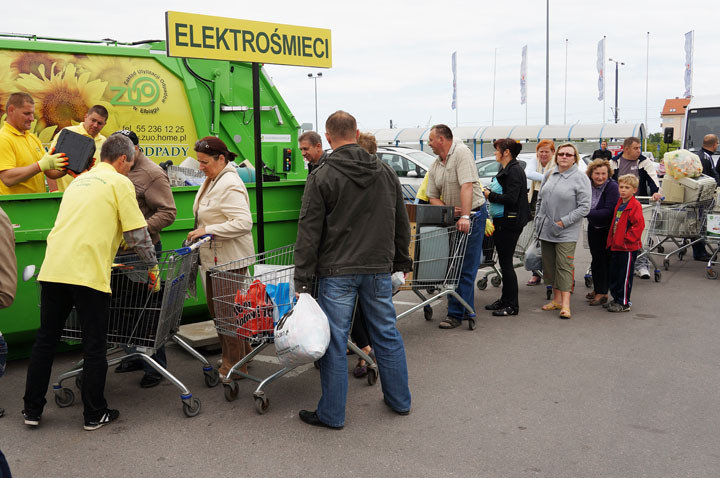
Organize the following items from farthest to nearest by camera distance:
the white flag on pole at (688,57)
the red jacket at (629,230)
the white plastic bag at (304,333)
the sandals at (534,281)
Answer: the white flag on pole at (688,57)
the sandals at (534,281)
the red jacket at (629,230)
the white plastic bag at (304,333)

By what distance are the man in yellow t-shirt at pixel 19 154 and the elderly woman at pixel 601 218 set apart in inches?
217

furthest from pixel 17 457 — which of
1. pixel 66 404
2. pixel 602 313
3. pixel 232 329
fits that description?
pixel 602 313

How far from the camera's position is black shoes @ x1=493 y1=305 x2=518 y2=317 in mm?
7039

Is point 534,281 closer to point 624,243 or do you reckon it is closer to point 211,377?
point 624,243

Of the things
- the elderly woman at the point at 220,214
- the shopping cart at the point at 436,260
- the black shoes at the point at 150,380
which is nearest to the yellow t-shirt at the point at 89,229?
the elderly woman at the point at 220,214

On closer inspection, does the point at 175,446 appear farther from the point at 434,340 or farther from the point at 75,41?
the point at 75,41

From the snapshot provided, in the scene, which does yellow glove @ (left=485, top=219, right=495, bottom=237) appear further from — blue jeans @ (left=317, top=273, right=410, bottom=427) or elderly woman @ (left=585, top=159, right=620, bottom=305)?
blue jeans @ (left=317, top=273, right=410, bottom=427)

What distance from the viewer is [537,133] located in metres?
28.6

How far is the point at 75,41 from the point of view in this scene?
6969 millimetres

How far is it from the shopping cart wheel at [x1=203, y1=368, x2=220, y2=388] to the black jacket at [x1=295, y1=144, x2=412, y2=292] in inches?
52.9

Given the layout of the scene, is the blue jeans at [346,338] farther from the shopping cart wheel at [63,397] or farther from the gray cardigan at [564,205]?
the gray cardigan at [564,205]

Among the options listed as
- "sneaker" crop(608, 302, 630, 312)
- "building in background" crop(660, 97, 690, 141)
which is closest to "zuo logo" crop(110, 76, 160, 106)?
"sneaker" crop(608, 302, 630, 312)

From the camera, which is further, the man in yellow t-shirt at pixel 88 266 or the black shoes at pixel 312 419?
the black shoes at pixel 312 419

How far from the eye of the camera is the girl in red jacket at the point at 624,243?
716cm
